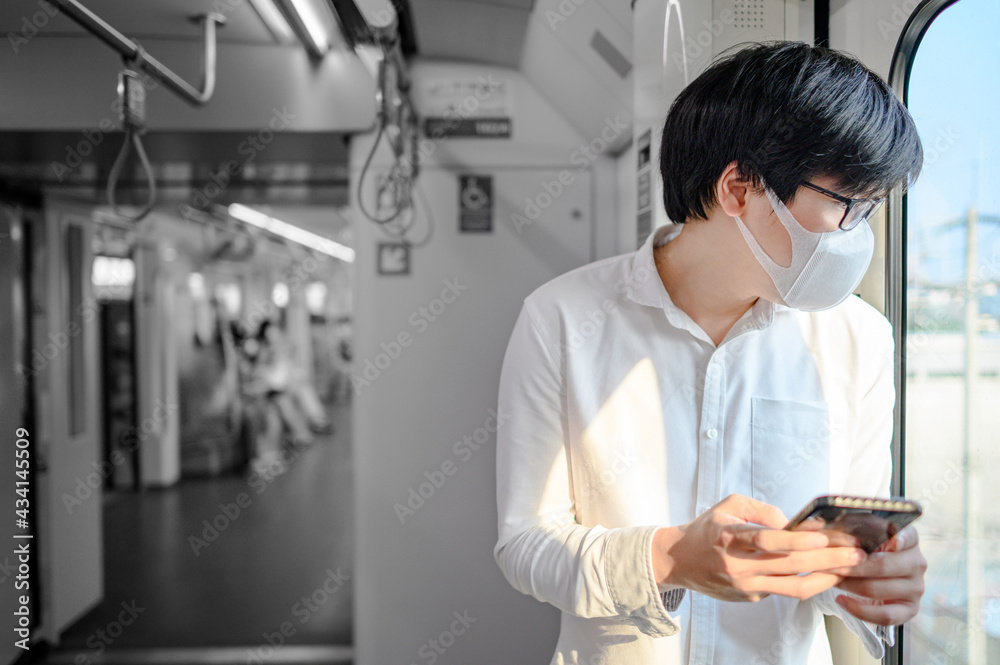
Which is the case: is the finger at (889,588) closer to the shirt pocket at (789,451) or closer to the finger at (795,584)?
the finger at (795,584)

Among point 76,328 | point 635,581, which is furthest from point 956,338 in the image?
point 76,328

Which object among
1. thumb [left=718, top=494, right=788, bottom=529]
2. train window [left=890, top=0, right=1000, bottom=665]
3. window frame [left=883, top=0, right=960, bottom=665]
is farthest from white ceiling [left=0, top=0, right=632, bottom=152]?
thumb [left=718, top=494, right=788, bottom=529]

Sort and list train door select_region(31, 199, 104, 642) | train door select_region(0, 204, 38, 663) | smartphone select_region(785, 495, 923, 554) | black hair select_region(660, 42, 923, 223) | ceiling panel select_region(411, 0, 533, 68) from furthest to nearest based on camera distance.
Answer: train door select_region(31, 199, 104, 642), train door select_region(0, 204, 38, 663), ceiling panel select_region(411, 0, 533, 68), black hair select_region(660, 42, 923, 223), smartphone select_region(785, 495, 923, 554)

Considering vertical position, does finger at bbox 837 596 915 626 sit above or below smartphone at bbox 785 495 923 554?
below

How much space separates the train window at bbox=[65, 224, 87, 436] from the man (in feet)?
11.7

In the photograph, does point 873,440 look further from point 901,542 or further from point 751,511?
point 751,511

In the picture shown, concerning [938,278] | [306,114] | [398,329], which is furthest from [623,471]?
[306,114]

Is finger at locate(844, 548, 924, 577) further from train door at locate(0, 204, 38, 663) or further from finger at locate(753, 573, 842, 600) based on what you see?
train door at locate(0, 204, 38, 663)

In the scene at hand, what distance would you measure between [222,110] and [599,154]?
1740 mm

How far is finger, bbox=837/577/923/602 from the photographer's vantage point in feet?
3.04

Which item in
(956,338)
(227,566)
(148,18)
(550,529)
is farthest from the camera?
(227,566)

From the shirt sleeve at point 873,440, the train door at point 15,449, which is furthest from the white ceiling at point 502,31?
the shirt sleeve at point 873,440

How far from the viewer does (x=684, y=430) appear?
1122mm

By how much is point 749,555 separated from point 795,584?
10 centimetres
